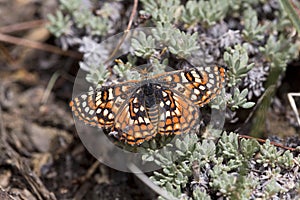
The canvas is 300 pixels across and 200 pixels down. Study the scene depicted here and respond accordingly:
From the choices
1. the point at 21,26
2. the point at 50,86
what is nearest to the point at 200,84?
the point at 50,86

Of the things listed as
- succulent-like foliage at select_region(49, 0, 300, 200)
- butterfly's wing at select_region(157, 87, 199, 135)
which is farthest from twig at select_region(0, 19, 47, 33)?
butterfly's wing at select_region(157, 87, 199, 135)

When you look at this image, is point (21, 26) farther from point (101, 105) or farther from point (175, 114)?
point (175, 114)

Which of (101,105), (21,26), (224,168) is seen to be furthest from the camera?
(21,26)

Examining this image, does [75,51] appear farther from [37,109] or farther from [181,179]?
[181,179]

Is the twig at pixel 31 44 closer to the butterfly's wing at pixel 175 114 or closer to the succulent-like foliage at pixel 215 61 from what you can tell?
the succulent-like foliage at pixel 215 61

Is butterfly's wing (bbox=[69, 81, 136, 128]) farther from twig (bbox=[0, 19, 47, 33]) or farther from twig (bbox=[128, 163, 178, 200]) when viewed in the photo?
twig (bbox=[0, 19, 47, 33])

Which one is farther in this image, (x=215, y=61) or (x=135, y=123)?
(x=215, y=61)

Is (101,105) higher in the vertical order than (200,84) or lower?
lower
